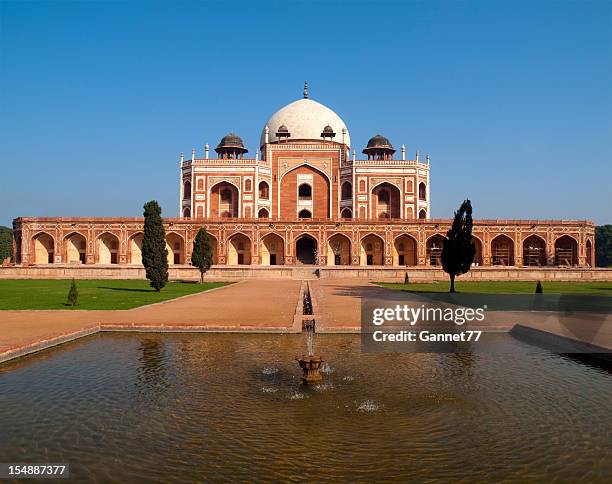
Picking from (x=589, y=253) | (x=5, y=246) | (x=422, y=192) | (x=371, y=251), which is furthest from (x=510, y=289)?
(x=5, y=246)

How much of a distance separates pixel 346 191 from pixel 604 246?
119ft

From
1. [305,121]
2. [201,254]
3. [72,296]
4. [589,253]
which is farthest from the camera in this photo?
[305,121]

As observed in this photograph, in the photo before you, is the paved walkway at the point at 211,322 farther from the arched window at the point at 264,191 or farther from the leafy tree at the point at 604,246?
the leafy tree at the point at 604,246

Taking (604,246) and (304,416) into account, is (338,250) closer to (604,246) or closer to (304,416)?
(304,416)

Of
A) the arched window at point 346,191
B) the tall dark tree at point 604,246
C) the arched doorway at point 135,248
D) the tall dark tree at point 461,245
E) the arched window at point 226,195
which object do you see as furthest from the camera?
the tall dark tree at point 604,246

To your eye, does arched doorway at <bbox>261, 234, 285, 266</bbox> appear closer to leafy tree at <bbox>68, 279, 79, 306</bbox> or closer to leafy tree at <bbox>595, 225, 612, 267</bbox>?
leafy tree at <bbox>68, 279, 79, 306</bbox>

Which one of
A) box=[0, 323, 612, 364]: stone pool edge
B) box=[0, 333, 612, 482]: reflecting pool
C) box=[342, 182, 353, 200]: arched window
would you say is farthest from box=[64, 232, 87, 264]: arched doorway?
box=[0, 333, 612, 482]: reflecting pool

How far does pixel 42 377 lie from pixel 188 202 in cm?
3872

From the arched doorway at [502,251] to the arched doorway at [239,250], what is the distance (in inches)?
716

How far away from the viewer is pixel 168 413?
16.1ft

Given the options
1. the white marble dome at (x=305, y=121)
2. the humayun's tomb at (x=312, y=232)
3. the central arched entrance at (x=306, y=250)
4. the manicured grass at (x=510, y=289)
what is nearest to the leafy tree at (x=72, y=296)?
the manicured grass at (x=510, y=289)

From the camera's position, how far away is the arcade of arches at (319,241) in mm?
36062

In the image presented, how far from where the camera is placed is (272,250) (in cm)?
3775

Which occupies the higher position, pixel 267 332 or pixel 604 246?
pixel 604 246
